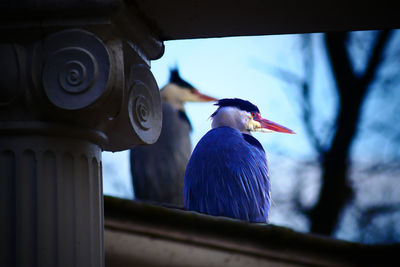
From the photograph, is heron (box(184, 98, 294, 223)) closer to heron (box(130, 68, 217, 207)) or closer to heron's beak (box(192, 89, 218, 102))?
heron (box(130, 68, 217, 207))

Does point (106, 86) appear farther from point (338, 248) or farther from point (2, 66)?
point (338, 248)

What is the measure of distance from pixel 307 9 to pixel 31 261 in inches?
45.2

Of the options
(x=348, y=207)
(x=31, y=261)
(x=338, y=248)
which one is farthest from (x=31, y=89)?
(x=348, y=207)

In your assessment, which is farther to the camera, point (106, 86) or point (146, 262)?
point (146, 262)

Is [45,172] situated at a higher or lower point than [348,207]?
lower

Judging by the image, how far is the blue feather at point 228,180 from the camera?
162 inches

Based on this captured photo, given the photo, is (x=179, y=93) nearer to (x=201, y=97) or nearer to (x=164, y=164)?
(x=201, y=97)

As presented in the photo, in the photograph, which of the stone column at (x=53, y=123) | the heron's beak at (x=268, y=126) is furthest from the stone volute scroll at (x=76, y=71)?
the heron's beak at (x=268, y=126)

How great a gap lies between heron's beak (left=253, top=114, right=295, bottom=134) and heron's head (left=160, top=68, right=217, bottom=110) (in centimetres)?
392

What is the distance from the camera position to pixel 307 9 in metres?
1.89

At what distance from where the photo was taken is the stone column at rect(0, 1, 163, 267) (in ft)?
5.54

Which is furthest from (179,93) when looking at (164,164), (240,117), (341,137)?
(341,137)

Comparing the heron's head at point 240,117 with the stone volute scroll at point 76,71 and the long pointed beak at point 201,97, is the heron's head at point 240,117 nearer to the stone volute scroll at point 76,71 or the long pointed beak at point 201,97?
the stone volute scroll at point 76,71

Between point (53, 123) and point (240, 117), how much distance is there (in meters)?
3.58
